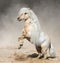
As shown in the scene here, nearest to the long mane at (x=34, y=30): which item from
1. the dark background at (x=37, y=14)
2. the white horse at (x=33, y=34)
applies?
the white horse at (x=33, y=34)

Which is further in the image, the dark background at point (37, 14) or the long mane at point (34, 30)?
the dark background at point (37, 14)

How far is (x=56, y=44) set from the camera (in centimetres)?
562

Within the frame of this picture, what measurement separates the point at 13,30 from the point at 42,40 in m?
2.59

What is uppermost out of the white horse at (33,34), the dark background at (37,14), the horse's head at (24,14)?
the dark background at (37,14)

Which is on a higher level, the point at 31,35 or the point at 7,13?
the point at 7,13

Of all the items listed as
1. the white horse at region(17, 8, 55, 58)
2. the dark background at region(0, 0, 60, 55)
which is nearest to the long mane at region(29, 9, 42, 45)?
the white horse at region(17, 8, 55, 58)

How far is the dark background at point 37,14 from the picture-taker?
6.35 m

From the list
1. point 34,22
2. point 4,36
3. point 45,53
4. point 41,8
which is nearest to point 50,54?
point 45,53

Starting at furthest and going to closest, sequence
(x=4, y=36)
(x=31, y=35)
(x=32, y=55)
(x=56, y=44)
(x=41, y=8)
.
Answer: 1. (x=41, y=8)
2. (x=4, y=36)
3. (x=56, y=44)
4. (x=32, y=55)
5. (x=31, y=35)

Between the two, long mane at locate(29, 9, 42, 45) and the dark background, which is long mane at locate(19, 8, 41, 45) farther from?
the dark background

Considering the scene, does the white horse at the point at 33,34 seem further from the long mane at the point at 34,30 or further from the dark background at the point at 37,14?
the dark background at the point at 37,14

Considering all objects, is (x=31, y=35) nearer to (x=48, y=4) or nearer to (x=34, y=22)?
→ (x=34, y=22)

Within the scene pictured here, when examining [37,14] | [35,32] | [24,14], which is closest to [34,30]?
[35,32]

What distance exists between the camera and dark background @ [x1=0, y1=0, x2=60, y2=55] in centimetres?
635
